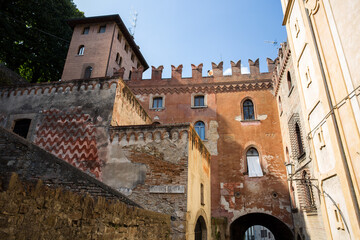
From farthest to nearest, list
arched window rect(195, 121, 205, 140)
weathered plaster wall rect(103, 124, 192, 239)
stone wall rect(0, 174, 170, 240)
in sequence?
arched window rect(195, 121, 205, 140) → weathered plaster wall rect(103, 124, 192, 239) → stone wall rect(0, 174, 170, 240)

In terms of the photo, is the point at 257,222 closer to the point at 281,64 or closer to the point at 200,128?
the point at 200,128

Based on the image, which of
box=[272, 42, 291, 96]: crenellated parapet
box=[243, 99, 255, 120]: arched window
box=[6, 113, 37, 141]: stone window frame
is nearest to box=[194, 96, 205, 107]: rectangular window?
box=[243, 99, 255, 120]: arched window

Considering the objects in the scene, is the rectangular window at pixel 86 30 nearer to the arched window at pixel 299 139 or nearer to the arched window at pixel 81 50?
the arched window at pixel 81 50

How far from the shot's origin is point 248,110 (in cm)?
1909

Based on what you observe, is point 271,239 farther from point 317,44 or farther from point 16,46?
point 16,46

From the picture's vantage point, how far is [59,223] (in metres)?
2.95

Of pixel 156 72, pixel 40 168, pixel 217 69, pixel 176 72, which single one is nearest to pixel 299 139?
pixel 217 69

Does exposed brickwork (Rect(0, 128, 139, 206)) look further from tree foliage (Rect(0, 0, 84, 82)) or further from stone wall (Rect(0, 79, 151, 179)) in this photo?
tree foliage (Rect(0, 0, 84, 82))

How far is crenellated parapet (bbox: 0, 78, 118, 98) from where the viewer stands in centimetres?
1030

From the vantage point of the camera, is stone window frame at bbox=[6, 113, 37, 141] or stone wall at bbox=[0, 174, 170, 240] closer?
stone wall at bbox=[0, 174, 170, 240]

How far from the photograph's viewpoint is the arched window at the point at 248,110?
61.9 feet

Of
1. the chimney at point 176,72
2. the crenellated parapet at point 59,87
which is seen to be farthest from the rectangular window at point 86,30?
the crenellated parapet at point 59,87

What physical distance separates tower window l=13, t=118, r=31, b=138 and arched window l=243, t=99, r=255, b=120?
45.8ft

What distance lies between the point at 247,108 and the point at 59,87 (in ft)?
43.5
